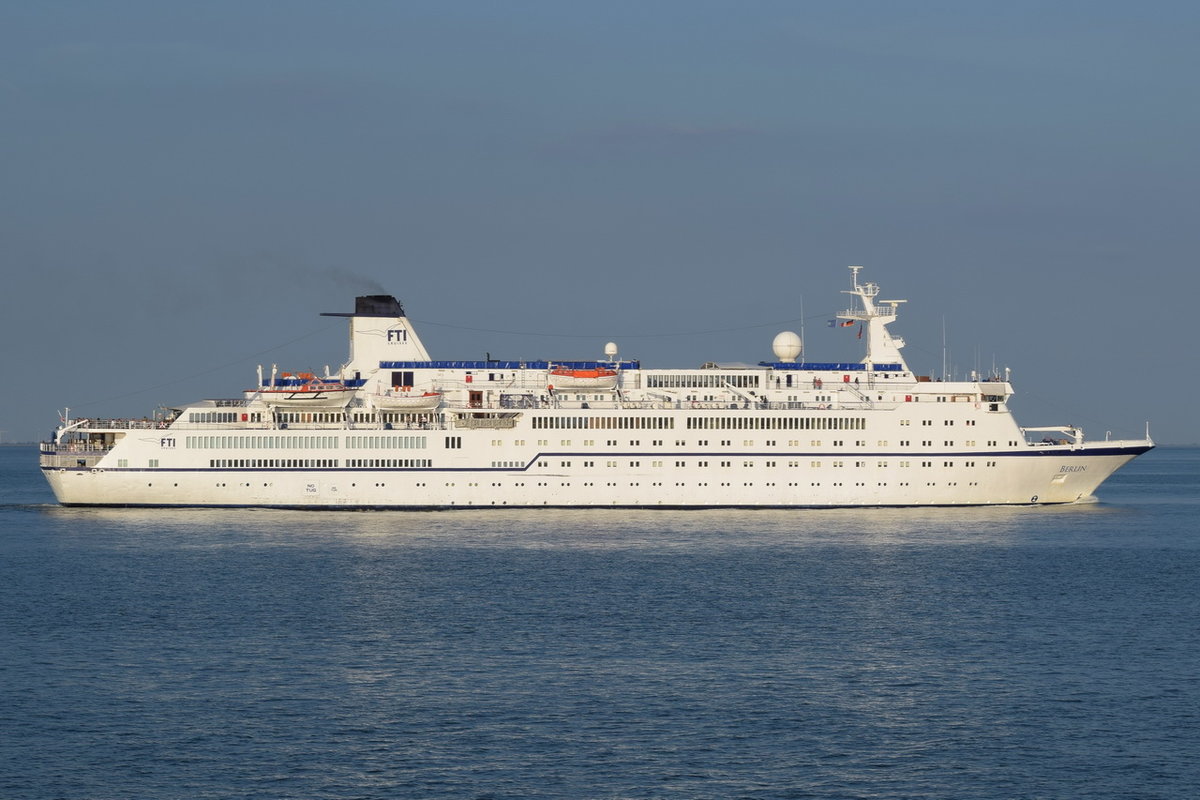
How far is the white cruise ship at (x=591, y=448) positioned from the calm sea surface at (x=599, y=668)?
11.1 m

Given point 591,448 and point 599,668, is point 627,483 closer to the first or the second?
point 591,448

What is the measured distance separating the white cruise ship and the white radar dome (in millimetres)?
3912

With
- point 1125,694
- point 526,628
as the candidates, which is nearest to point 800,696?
point 1125,694

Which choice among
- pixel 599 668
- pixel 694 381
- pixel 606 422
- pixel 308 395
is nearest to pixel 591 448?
pixel 606 422

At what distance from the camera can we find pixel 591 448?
68.2 metres

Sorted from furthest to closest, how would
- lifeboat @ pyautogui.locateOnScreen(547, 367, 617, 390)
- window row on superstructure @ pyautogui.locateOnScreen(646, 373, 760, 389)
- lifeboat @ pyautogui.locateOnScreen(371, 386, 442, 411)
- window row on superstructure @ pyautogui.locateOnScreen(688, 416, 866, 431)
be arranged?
window row on superstructure @ pyautogui.locateOnScreen(646, 373, 760, 389)
lifeboat @ pyautogui.locateOnScreen(547, 367, 617, 390)
lifeboat @ pyautogui.locateOnScreen(371, 386, 442, 411)
window row on superstructure @ pyautogui.locateOnScreen(688, 416, 866, 431)

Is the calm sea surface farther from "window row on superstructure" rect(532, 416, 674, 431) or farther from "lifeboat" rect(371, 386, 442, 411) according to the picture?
"lifeboat" rect(371, 386, 442, 411)

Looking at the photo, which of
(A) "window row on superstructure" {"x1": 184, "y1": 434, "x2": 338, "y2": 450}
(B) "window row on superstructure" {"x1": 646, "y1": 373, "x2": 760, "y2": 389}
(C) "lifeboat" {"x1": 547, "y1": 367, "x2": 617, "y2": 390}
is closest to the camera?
(A) "window row on superstructure" {"x1": 184, "y1": 434, "x2": 338, "y2": 450}

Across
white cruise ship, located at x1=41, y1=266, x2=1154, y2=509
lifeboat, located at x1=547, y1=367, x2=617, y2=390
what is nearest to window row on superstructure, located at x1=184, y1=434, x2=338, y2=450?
white cruise ship, located at x1=41, y1=266, x2=1154, y2=509

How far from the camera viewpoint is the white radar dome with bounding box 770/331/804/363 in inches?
2916

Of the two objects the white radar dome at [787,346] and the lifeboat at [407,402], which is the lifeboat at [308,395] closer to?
the lifeboat at [407,402]

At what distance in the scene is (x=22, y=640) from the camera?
118 ft

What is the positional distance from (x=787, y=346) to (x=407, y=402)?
1967 cm

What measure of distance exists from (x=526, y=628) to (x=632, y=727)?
982cm
